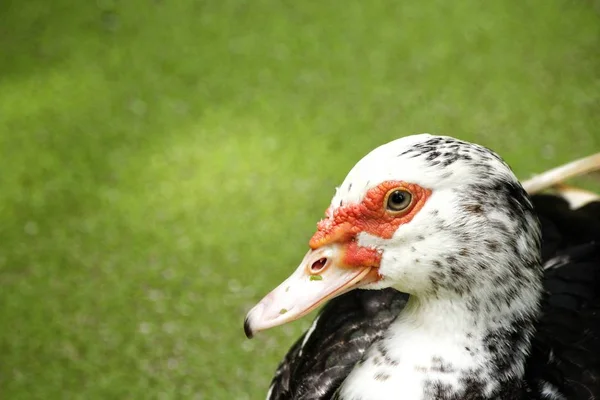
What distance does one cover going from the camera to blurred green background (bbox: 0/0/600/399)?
1944 millimetres

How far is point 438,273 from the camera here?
1.09 meters

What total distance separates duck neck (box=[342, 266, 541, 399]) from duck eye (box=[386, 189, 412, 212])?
0.16 meters

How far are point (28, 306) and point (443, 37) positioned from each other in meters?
1.73

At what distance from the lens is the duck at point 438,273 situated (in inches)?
42.0

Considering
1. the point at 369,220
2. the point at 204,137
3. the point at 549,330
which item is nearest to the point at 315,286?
the point at 369,220

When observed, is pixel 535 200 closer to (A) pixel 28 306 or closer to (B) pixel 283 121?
(B) pixel 283 121

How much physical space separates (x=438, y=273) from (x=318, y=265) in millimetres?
190

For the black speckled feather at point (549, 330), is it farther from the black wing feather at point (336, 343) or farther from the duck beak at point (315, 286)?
the duck beak at point (315, 286)

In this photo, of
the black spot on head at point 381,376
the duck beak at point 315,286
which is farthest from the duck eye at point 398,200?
the black spot on head at point 381,376

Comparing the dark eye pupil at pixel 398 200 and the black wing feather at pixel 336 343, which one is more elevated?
the dark eye pupil at pixel 398 200

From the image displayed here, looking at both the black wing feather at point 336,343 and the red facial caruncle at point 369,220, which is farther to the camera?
the black wing feather at point 336,343

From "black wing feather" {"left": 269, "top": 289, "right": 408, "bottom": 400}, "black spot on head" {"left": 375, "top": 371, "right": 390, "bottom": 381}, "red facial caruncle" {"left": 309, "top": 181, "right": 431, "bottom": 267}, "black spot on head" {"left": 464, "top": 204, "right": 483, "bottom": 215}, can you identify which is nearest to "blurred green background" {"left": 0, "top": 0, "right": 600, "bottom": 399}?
"black wing feather" {"left": 269, "top": 289, "right": 408, "bottom": 400}

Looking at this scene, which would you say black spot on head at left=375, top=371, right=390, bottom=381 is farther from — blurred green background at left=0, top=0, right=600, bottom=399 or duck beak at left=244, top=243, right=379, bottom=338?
blurred green background at left=0, top=0, right=600, bottom=399

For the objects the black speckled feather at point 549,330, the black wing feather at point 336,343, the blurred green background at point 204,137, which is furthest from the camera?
the blurred green background at point 204,137
